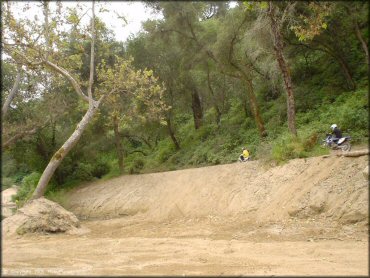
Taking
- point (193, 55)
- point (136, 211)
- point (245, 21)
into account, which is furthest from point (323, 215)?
point (193, 55)

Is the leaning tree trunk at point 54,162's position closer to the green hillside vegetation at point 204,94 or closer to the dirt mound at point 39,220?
the dirt mound at point 39,220

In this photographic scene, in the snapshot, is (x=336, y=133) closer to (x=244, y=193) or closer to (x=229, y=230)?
(x=244, y=193)

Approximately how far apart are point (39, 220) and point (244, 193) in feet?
27.8

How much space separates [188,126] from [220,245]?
22.6 m

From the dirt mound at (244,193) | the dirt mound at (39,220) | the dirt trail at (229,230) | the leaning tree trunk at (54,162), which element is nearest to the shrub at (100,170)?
the dirt mound at (244,193)

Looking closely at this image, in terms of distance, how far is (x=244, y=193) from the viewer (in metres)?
16.4

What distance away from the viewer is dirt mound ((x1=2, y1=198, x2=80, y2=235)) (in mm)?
15219

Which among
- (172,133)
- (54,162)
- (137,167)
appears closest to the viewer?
(54,162)

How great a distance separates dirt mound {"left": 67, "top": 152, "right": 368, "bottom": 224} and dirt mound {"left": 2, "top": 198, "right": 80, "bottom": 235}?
441cm

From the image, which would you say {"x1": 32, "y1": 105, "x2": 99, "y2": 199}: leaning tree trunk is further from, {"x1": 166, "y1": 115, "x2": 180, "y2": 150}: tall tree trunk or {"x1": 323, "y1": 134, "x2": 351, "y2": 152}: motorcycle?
{"x1": 323, "y1": 134, "x2": 351, "y2": 152}: motorcycle

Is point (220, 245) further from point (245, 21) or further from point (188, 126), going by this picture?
point (188, 126)

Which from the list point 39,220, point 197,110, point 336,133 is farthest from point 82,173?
point 336,133

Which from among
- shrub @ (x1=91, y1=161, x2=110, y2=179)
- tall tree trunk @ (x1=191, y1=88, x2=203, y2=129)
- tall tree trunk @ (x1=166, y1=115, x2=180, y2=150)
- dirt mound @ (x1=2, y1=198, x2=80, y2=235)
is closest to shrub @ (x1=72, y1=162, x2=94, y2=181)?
shrub @ (x1=91, y1=161, x2=110, y2=179)

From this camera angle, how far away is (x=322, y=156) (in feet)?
47.0
